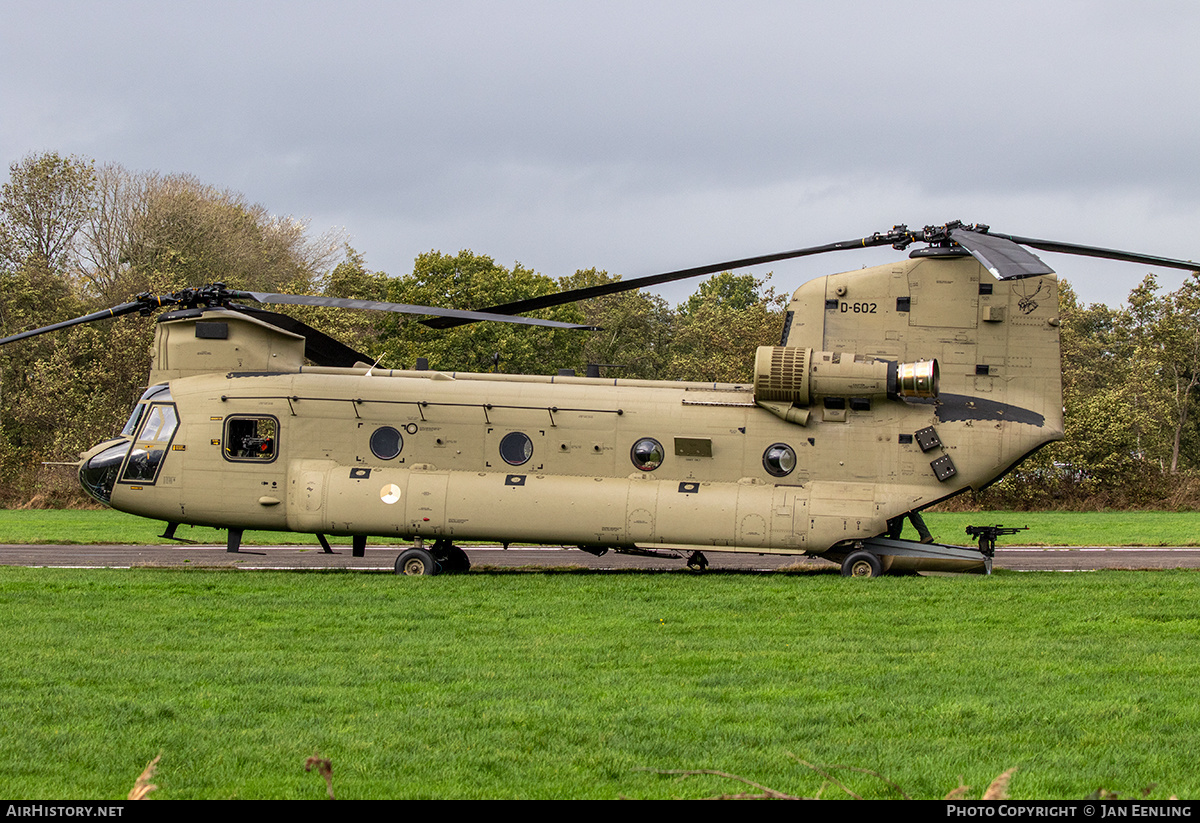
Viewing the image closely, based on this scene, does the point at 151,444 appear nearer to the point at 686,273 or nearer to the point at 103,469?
the point at 103,469

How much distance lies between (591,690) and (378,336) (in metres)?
57.1

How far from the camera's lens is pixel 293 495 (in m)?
19.6

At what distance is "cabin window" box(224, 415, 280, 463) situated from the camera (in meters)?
19.9

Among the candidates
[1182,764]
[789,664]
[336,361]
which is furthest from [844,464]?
[1182,764]

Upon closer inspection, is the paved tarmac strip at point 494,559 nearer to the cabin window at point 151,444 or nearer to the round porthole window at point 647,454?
the cabin window at point 151,444

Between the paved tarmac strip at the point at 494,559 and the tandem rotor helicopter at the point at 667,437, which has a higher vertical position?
the tandem rotor helicopter at the point at 667,437

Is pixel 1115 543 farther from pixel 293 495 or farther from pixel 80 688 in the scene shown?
pixel 80 688

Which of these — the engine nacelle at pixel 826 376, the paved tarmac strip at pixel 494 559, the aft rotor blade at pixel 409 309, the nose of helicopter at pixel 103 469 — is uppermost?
the aft rotor blade at pixel 409 309

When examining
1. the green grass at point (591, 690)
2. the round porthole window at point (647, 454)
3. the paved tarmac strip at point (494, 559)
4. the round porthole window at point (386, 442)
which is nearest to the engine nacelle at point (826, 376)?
the round porthole window at point (647, 454)

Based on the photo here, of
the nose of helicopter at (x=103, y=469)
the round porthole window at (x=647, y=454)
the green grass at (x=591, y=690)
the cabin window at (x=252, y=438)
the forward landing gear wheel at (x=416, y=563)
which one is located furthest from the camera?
the nose of helicopter at (x=103, y=469)

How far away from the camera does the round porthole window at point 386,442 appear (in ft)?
64.9

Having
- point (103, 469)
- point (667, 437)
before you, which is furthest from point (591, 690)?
point (103, 469)

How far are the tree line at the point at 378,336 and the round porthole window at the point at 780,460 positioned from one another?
2332 cm

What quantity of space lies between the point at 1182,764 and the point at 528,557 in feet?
63.8
